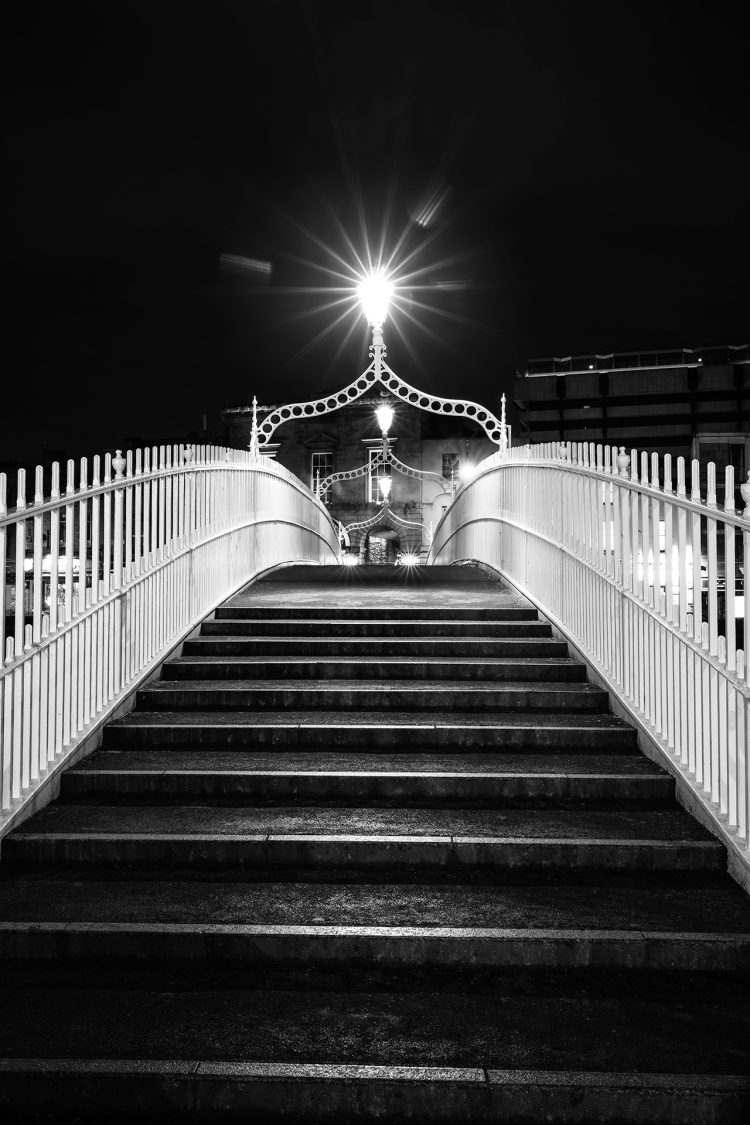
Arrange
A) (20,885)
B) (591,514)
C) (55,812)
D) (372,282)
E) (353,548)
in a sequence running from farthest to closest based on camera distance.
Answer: (353,548) → (372,282) → (591,514) → (55,812) → (20,885)

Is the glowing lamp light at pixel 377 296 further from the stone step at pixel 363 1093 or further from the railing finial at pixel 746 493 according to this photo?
the stone step at pixel 363 1093

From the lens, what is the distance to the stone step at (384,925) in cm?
381

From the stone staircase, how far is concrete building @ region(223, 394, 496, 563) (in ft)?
149

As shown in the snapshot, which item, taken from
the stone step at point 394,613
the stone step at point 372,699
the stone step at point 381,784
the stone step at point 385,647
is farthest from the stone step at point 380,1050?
the stone step at point 394,613

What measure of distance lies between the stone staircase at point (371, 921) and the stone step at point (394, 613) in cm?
143

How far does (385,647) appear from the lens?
7.64 metres

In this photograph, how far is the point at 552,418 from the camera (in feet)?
172

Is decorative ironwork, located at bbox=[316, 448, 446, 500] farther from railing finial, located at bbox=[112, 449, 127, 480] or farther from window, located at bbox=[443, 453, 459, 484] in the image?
railing finial, located at bbox=[112, 449, 127, 480]

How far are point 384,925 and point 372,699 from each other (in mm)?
2745

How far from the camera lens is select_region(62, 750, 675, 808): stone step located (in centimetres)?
530

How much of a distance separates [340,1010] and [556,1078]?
847 millimetres

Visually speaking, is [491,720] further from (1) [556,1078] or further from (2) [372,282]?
(2) [372,282]

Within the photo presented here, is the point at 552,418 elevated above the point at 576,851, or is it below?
above

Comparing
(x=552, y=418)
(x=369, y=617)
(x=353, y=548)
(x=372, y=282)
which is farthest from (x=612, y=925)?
(x=552, y=418)
